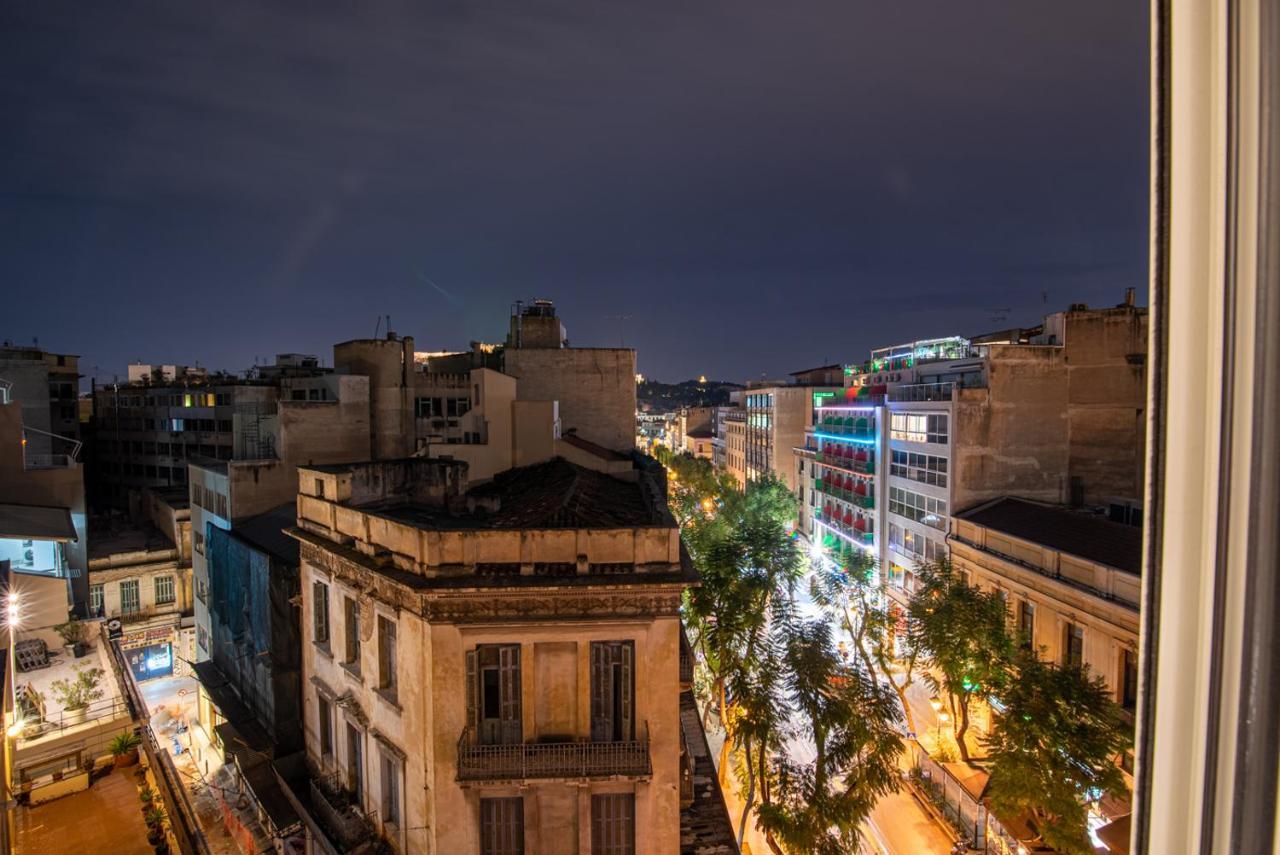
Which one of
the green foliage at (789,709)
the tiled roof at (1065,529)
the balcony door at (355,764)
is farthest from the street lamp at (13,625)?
the tiled roof at (1065,529)

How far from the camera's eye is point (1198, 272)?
220 centimetres

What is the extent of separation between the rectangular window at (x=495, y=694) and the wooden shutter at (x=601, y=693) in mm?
1458

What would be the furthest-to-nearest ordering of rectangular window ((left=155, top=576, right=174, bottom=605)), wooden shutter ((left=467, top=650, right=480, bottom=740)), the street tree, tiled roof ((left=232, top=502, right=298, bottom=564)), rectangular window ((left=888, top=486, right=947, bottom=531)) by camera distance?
rectangular window ((left=155, top=576, right=174, bottom=605)) → rectangular window ((left=888, top=486, right=947, bottom=531)) → the street tree → tiled roof ((left=232, top=502, right=298, bottom=564)) → wooden shutter ((left=467, top=650, right=480, bottom=740))

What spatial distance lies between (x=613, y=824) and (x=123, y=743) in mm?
14816

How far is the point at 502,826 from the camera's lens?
40.1 ft

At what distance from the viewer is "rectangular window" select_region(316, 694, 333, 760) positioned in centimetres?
1595

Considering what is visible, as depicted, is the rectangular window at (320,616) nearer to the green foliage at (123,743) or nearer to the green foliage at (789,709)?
the green foliage at (123,743)

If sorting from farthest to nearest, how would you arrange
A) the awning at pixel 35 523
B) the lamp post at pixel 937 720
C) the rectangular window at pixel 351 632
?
the awning at pixel 35 523
the lamp post at pixel 937 720
the rectangular window at pixel 351 632

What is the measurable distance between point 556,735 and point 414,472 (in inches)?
348

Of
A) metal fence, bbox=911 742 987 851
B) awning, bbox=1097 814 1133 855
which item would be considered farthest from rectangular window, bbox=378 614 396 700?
metal fence, bbox=911 742 987 851

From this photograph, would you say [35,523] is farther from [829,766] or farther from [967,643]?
[967,643]

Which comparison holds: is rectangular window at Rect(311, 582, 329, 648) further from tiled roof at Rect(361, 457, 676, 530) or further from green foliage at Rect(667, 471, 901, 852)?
green foliage at Rect(667, 471, 901, 852)

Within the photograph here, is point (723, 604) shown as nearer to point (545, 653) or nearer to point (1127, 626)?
point (545, 653)

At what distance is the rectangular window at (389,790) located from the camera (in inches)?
527
